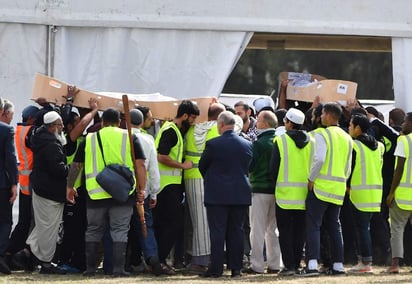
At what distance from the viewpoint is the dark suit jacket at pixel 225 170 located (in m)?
13.1

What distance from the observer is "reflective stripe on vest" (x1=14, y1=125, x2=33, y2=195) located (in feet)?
45.4

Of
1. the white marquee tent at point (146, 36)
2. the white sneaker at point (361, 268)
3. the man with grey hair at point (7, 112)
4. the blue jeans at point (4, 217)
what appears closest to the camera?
the blue jeans at point (4, 217)

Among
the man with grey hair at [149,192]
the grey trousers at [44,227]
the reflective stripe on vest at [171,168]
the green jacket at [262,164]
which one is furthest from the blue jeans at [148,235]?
the green jacket at [262,164]

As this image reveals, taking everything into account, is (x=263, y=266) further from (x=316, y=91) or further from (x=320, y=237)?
(x=316, y=91)

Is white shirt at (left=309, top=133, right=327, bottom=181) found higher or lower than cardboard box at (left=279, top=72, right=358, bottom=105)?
lower

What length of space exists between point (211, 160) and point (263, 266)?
142 cm

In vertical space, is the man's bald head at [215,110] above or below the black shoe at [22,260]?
above

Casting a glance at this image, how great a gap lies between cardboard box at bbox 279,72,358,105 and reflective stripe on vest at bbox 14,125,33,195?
11.3 ft

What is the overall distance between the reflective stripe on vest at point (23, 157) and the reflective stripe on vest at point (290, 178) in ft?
8.96

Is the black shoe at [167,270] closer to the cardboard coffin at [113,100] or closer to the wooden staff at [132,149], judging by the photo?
the wooden staff at [132,149]

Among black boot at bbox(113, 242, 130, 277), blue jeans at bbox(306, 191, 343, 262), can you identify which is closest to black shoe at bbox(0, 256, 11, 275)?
black boot at bbox(113, 242, 130, 277)

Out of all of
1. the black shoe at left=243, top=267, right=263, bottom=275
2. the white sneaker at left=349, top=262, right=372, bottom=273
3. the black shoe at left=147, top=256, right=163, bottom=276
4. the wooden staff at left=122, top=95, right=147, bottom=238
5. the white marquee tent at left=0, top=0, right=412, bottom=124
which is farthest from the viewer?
the white marquee tent at left=0, top=0, right=412, bottom=124

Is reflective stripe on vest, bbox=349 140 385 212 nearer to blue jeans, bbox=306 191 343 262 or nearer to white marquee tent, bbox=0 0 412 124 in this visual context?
blue jeans, bbox=306 191 343 262

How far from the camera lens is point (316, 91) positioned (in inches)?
597
